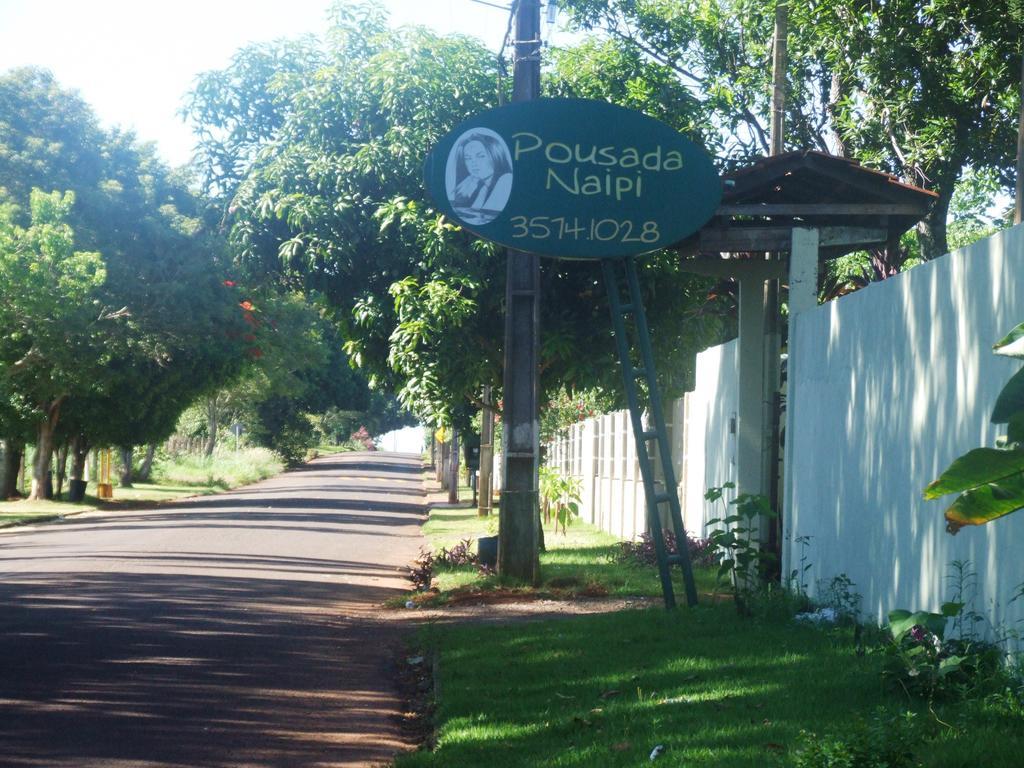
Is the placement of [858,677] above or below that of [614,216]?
below

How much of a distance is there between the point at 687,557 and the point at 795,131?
645 inches

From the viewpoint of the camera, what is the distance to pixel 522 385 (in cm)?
1320

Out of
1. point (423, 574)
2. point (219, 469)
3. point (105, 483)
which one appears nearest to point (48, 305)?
point (105, 483)

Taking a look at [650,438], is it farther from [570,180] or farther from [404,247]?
[404,247]

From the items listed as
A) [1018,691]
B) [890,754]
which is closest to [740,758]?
[890,754]

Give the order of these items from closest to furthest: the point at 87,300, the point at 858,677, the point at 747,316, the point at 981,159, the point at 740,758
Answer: the point at 740,758, the point at 858,677, the point at 747,316, the point at 981,159, the point at 87,300

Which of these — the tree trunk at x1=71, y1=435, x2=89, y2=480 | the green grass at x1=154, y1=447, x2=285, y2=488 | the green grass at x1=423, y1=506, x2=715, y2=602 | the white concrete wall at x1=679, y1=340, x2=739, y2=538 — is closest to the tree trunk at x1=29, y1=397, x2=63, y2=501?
the tree trunk at x1=71, y1=435, x2=89, y2=480

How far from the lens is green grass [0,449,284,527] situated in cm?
3023

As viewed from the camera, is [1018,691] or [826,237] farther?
[826,237]

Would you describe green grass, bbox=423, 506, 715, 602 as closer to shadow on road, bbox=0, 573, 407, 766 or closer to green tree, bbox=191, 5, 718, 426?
shadow on road, bbox=0, 573, 407, 766

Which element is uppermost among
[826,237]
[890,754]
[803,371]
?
[826,237]

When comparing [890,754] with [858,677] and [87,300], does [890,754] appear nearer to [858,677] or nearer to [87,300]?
[858,677]

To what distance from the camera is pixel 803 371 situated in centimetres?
1068

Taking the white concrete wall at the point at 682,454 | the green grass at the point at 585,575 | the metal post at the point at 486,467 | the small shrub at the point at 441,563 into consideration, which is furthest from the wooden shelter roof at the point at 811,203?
the metal post at the point at 486,467
